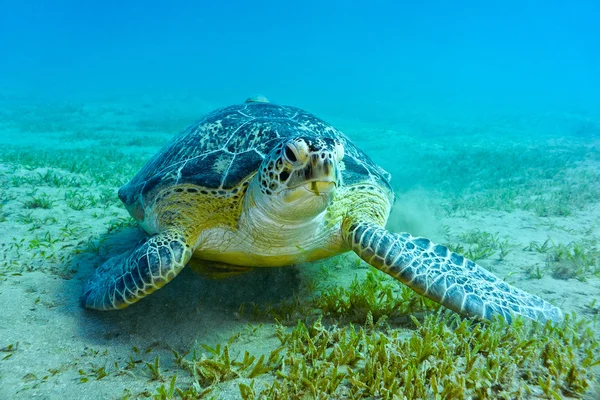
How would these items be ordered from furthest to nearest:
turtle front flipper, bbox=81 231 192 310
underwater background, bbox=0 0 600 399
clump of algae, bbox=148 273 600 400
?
turtle front flipper, bbox=81 231 192 310, underwater background, bbox=0 0 600 399, clump of algae, bbox=148 273 600 400

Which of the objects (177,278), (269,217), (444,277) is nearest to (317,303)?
(269,217)

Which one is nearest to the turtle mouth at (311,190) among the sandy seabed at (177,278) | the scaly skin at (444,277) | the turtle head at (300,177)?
the turtle head at (300,177)

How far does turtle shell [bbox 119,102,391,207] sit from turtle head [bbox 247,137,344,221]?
64cm

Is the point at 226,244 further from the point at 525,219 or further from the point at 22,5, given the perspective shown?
the point at 22,5

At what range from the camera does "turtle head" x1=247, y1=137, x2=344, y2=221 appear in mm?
2408

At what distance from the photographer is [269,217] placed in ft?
9.95

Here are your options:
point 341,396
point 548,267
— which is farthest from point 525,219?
point 341,396

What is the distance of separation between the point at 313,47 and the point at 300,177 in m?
123

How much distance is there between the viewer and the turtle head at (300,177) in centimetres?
241

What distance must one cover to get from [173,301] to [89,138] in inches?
695

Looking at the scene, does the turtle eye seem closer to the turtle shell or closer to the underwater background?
the turtle shell

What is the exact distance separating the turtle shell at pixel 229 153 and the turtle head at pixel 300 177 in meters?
0.64

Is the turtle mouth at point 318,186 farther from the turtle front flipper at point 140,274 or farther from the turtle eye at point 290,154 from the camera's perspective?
the turtle front flipper at point 140,274

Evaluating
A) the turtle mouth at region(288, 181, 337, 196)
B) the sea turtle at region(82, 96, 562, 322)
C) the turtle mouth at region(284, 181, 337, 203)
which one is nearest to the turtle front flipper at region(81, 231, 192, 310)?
the sea turtle at region(82, 96, 562, 322)
